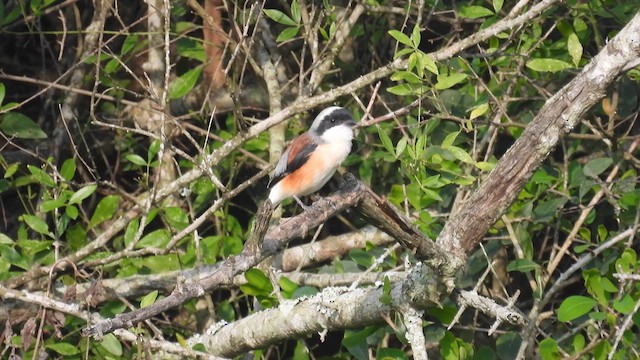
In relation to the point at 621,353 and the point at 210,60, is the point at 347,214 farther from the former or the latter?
the point at 621,353

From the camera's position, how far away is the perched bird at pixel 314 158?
15.8 ft

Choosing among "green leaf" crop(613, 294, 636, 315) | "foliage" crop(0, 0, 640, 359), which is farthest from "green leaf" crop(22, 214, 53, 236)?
"green leaf" crop(613, 294, 636, 315)

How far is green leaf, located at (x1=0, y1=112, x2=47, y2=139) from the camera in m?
5.57

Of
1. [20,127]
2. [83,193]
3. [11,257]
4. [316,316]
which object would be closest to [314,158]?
[316,316]

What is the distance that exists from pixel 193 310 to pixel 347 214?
1.06 metres

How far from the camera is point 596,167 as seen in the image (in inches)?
195

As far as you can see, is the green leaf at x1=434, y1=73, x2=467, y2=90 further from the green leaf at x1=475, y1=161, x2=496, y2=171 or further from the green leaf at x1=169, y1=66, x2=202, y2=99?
the green leaf at x1=169, y1=66, x2=202, y2=99

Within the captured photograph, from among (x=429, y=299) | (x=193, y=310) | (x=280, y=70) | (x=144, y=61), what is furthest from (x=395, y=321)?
(x=144, y=61)

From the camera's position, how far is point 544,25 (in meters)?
5.84

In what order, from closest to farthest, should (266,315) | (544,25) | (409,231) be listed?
(409,231)
(266,315)
(544,25)

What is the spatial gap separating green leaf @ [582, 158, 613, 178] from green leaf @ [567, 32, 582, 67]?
1.61 ft

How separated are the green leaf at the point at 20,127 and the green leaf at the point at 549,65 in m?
2.67

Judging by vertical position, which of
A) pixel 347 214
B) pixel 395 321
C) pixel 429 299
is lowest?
pixel 347 214

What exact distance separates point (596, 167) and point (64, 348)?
276 centimetres
